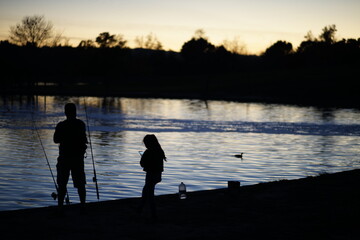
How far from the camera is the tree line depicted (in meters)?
84.8

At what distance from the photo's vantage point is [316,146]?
22.5 metres

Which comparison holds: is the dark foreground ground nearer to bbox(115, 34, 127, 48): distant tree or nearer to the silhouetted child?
the silhouetted child

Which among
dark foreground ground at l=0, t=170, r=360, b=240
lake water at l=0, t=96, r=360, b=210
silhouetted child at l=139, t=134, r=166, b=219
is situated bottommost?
lake water at l=0, t=96, r=360, b=210

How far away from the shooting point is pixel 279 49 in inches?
5226

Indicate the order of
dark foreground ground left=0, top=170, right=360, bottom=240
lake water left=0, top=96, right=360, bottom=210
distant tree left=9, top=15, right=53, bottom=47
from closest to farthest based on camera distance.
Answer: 1. dark foreground ground left=0, top=170, right=360, bottom=240
2. lake water left=0, top=96, right=360, bottom=210
3. distant tree left=9, top=15, right=53, bottom=47

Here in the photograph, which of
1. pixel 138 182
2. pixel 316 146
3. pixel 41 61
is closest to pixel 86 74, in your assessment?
pixel 41 61

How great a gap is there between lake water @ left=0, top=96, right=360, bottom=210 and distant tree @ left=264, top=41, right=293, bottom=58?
97924 mm

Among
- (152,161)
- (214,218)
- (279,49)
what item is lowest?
(214,218)

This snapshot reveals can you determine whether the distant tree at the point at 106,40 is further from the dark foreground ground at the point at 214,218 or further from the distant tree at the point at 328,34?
the dark foreground ground at the point at 214,218

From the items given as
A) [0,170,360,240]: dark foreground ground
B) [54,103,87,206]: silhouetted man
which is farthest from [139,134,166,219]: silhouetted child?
[54,103,87,206]: silhouetted man

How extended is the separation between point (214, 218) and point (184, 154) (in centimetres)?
1076

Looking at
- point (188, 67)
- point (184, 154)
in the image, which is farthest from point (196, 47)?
point (184, 154)

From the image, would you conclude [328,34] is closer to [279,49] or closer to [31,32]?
[279,49]

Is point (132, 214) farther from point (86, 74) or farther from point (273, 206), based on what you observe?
point (86, 74)
